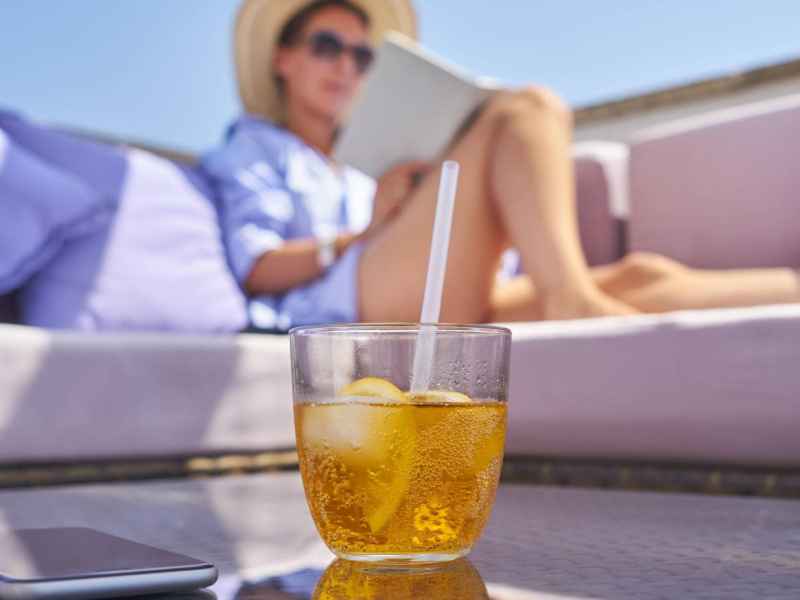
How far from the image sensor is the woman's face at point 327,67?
8.30 ft

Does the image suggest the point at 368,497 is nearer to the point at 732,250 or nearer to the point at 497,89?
the point at 497,89

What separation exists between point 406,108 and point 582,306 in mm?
493

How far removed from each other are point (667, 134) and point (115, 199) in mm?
1118

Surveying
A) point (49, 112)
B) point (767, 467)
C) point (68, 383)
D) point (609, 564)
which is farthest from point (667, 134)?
point (49, 112)

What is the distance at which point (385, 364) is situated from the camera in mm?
492

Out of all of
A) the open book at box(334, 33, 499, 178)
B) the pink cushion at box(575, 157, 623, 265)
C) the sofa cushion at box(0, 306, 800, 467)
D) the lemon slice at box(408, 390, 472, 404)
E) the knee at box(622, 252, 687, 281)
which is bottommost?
the sofa cushion at box(0, 306, 800, 467)

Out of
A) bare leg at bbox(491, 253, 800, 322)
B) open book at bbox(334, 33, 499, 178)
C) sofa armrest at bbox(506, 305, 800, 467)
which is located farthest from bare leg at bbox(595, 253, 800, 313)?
open book at bbox(334, 33, 499, 178)

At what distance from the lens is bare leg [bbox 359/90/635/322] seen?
1.69 metres

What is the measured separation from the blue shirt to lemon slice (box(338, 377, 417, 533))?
1.38 m

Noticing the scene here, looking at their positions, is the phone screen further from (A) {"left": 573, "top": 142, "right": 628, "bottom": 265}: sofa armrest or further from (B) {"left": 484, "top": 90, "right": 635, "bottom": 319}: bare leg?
(A) {"left": 573, "top": 142, "right": 628, "bottom": 265}: sofa armrest

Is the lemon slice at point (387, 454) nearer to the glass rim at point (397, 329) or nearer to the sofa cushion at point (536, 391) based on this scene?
the glass rim at point (397, 329)

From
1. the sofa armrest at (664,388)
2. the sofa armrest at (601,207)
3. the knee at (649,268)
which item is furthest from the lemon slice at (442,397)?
the sofa armrest at (601,207)

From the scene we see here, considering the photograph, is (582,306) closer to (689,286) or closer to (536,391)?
(689,286)

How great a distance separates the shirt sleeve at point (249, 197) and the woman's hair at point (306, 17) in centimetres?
47
